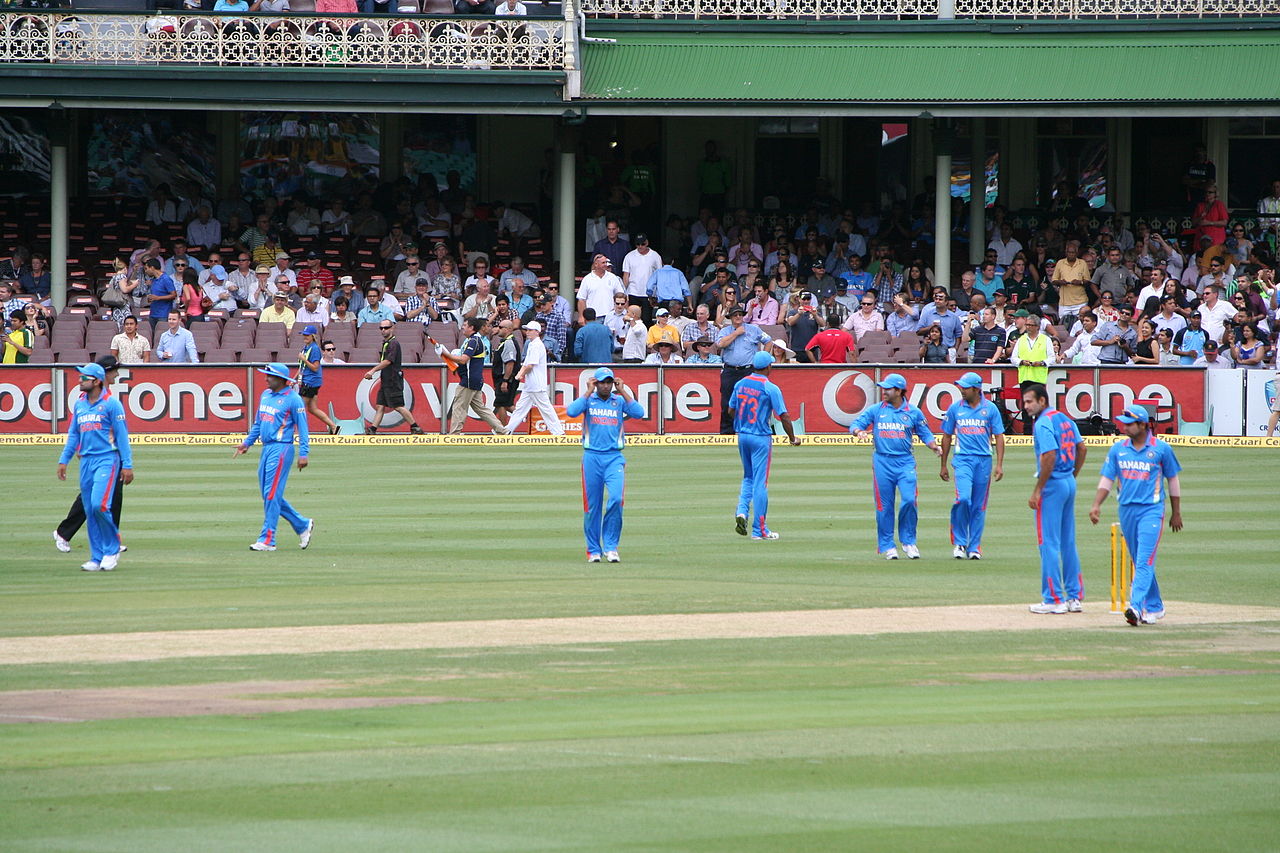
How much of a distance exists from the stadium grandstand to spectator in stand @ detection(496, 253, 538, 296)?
237 mm

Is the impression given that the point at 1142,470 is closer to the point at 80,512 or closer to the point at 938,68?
the point at 80,512

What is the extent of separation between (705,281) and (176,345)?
9.50m

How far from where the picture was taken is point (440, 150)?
123ft

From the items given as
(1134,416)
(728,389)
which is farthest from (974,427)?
(728,389)

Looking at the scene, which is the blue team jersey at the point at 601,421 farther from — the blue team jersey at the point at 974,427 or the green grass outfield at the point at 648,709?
the blue team jersey at the point at 974,427

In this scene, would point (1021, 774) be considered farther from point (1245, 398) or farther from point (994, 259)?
point (994, 259)

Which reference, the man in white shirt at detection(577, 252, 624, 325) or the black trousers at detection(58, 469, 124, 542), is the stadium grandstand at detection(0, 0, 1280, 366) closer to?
the man in white shirt at detection(577, 252, 624, 325)

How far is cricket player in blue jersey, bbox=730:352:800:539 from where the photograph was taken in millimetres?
18969

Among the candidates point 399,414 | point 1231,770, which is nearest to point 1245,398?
point 399,414

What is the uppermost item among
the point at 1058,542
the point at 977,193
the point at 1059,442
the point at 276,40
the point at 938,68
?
the point at 276,40

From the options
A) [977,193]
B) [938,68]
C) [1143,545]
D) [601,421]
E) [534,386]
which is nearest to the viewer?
[1143,545]

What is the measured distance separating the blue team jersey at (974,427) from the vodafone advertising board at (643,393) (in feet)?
32.1

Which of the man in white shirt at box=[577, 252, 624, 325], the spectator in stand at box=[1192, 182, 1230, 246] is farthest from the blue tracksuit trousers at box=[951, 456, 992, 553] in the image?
the spectator in stand at box=[1192, 182, 1230, 246]

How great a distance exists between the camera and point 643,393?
92.8 ft
